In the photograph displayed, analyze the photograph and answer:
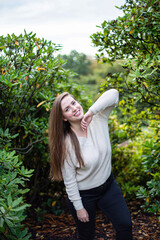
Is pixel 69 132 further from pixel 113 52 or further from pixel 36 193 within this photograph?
pixel 36 193

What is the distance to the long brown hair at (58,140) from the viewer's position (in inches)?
82.1

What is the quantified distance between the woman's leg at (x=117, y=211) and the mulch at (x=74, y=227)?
1.04m

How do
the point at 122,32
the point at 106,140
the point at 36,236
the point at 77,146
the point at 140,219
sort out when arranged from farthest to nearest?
the point at 140,219, the point at 36,236, the point at 122,32, the point at 106,140, the point at 77,146

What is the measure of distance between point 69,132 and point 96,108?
35 cm

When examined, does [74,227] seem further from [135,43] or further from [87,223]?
[135,43]

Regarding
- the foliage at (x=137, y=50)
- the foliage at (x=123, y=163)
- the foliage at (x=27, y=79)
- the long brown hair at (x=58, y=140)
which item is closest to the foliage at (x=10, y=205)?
the long brown hair at (x=58, y=140)

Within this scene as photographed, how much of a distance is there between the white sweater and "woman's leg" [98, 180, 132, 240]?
15 centimetres

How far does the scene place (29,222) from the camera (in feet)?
11.0

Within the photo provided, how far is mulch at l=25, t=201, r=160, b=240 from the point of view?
117 inches

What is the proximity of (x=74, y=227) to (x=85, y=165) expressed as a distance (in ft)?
5.35

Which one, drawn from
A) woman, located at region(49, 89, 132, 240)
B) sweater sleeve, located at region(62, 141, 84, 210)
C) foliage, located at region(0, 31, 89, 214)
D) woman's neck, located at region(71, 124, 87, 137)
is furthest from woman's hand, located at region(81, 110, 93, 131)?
foliage, located at region(0, 31, 89, 214)

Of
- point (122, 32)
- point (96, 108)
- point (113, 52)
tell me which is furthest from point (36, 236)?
point (122, 32)

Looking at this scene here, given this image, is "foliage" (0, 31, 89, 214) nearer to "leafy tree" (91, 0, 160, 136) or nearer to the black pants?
"leafy tree" (91, 0, 160, 136)

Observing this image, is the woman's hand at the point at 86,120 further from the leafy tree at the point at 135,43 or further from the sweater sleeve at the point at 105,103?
the leafy tree at the point at 135,43
